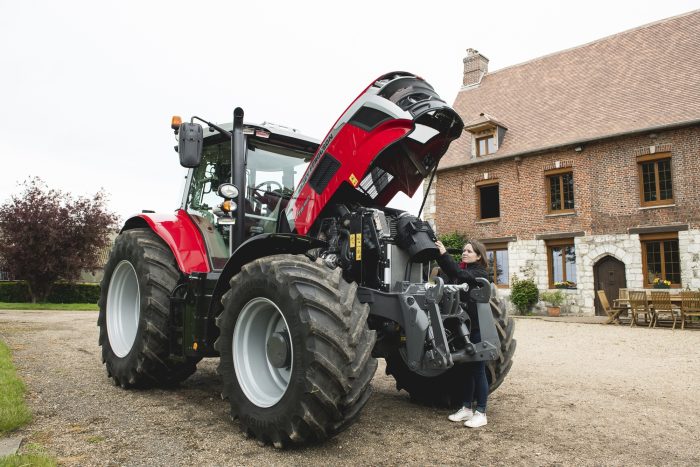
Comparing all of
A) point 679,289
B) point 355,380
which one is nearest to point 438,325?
point 355,380

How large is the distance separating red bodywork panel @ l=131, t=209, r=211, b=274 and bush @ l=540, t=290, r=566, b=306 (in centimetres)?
1535

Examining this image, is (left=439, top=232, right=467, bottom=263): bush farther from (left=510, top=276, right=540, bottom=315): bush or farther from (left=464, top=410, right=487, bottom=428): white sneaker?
(left=464, top=410, right=487, bottom=428): white sneaker

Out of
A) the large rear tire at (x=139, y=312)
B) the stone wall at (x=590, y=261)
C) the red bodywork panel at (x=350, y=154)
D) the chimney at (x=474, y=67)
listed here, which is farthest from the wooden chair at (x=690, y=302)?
the chimney at (x=474, y=67)

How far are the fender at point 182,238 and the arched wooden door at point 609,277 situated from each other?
51.2ft

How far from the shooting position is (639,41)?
19984 millimetres

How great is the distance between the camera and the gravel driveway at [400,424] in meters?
3.16

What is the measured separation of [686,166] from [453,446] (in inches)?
624

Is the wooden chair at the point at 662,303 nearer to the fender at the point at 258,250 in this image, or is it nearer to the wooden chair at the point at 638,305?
the wooden chair at the point at 638,305

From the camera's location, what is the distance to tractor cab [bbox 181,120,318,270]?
450cm

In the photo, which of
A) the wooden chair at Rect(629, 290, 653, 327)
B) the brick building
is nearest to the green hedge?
the brick building

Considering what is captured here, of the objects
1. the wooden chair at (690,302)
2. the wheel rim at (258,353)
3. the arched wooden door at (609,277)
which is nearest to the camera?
the wheel rim at (258,353)

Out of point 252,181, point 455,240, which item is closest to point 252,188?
point 252,181

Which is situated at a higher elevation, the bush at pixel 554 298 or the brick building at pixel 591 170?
the brick building at pixel 591 170

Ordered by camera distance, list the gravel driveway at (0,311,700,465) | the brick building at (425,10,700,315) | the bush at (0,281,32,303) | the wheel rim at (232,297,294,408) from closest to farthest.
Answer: the gravel driveway at (0,311,700,465) < the wheel rim at (232,297,294,408) < the brick building at (425,10,700,315) < the bush at (0,281,32,303)
